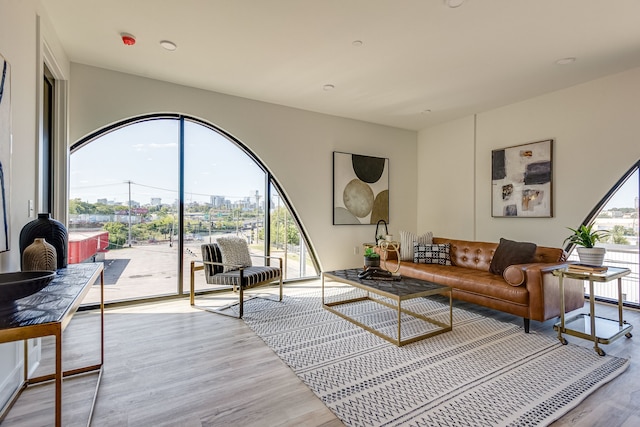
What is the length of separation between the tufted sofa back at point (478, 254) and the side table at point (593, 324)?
0.62m

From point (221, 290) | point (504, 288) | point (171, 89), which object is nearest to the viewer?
point (504, 288)

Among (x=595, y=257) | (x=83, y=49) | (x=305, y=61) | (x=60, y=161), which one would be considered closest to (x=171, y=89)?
(x=83, y=49)

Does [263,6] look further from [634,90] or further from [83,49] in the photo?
[634,90]

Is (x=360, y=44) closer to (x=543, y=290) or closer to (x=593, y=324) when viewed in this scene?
(x=543, y=290)

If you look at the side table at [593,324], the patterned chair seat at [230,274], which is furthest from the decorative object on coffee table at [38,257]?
the side table at [593,324]

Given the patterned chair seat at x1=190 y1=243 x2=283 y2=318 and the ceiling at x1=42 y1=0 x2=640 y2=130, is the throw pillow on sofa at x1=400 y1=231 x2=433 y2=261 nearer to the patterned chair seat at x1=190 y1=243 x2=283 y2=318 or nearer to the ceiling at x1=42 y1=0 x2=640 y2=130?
the patterned chair seat at x1=190 y1=243 x2=283 y2=318

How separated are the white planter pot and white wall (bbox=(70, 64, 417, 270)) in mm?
3075

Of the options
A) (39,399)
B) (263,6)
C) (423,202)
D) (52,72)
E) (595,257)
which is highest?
(263,6)

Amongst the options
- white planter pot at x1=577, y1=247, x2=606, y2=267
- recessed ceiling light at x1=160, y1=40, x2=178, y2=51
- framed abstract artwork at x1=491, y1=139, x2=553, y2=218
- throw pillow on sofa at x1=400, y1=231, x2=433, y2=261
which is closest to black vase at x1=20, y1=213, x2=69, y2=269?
recessed ceiling light at x1=160, y1=40, x2=178, y2=51

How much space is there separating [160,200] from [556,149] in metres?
5.29

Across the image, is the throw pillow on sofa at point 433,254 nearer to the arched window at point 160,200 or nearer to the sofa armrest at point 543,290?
the sofa armrest at point 543,290

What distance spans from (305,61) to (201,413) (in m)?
3.21

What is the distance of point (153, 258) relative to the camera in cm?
393

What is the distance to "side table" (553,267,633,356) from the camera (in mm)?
2482
